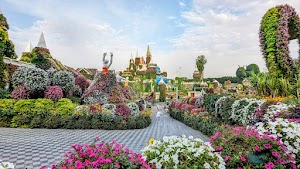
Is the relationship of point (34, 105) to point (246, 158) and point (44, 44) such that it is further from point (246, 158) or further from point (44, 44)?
point (44, 44)

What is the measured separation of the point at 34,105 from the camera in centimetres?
933

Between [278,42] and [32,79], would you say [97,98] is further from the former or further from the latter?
[278,42]

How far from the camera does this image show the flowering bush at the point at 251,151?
3.12 metres

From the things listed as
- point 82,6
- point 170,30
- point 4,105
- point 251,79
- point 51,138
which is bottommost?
point 51,138

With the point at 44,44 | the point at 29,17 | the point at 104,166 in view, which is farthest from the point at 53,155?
the point at 44,44

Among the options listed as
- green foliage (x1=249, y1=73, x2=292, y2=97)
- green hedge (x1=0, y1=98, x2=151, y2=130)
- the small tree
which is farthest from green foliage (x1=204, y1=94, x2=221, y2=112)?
the small tree

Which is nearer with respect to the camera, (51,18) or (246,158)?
(246,158)

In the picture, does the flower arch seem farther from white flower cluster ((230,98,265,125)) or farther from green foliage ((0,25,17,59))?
green foliage ((0,25,17,59))

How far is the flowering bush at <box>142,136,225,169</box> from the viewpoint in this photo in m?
2.61

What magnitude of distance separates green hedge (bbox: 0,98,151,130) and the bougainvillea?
825mm

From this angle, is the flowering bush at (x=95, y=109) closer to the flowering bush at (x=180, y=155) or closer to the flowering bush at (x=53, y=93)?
the flowering bush at (x=53, y=93)

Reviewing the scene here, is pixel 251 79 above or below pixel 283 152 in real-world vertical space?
Answer: above

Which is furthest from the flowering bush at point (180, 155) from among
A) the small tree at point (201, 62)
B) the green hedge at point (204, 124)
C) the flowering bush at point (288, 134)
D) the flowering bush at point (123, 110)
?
the small tree at point (201, 62)

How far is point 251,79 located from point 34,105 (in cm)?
896
